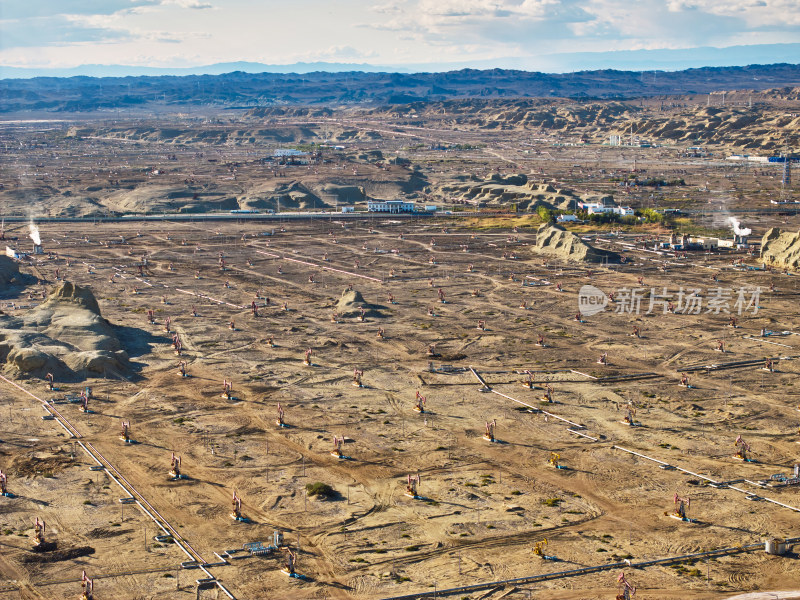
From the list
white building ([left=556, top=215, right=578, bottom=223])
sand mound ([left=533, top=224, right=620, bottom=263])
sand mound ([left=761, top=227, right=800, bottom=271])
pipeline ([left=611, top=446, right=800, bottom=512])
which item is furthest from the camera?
white building ([left=556, top=215, right=578, bottom=223])

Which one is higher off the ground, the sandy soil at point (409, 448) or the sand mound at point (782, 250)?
the sand mound at point (782, 250)

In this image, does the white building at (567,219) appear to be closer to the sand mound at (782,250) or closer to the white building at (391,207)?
the white building at (391,207)

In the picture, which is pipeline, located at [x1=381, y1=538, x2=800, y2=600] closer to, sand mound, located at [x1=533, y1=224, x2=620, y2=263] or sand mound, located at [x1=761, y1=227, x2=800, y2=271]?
sand mound, located at [x1=761, y1=227, x2=800, y2=271]

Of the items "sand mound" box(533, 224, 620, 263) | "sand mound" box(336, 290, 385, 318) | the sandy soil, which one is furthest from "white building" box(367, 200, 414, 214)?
"sand mound" box(336, 290, 385, 318)

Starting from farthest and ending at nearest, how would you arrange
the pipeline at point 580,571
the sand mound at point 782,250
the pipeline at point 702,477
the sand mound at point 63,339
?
the sand mound at point 782,250
the sand mound at point 63,339
the pipeline at point 702,477
the pipeline at point 580,571

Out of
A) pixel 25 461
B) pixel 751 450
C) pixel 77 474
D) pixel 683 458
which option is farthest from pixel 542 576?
pixel 25 461

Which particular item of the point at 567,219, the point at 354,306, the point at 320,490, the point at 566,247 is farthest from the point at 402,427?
the point at 567,219

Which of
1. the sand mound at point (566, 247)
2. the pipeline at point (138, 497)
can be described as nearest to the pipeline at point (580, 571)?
the pipeline at point (138, 497)
